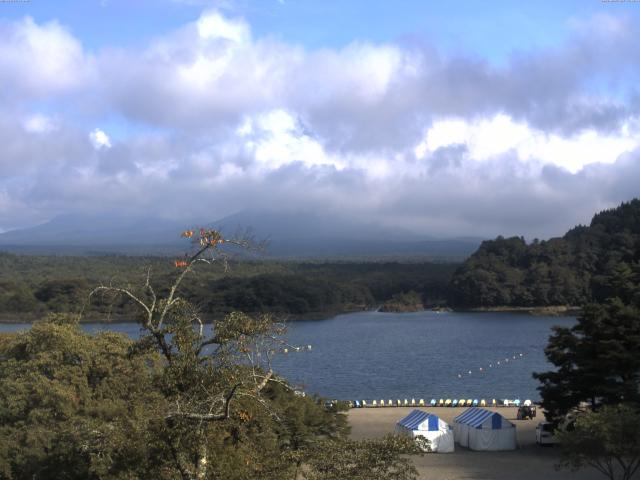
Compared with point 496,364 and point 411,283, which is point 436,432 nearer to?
point 496,364

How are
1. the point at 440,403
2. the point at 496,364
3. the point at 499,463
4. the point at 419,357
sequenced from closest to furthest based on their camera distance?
the point at 499,463, the point at 440,403, the point at 496,364, the point at 419,357

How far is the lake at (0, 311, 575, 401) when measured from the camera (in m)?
32.2

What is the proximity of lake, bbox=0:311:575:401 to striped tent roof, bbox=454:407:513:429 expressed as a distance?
4.09 meters

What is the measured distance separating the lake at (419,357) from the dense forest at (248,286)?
3.80 meters

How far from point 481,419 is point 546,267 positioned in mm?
62000

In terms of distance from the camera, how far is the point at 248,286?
2749 inches

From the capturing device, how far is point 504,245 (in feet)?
285

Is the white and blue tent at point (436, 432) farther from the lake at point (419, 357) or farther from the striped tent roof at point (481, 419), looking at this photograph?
the lake at point (419, 357)

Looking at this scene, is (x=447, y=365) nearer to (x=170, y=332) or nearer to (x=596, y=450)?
(x=596, y=450)

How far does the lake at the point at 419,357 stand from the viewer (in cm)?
3222

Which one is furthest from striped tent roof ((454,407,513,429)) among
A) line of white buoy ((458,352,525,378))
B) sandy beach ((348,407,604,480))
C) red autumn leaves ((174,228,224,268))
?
line of white buoy ((458,352,525,378))

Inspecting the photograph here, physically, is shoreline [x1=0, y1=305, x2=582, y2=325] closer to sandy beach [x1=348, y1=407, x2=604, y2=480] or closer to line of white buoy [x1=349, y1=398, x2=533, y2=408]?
line of white buoy [x1=349, y1=398, x2=533, y2=408]

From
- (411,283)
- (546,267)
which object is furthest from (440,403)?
(411,283)

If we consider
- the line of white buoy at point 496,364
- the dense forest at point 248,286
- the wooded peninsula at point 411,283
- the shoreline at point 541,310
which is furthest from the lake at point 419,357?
the wooded peninsula at point 411,283
